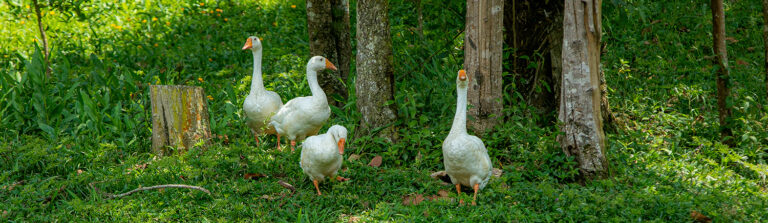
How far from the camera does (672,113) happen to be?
6660 mm

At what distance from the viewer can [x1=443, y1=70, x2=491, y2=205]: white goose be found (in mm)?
4668

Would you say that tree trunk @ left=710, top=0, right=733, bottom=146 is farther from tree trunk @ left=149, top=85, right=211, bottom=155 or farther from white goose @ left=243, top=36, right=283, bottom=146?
tree trunk @ left=149, top=85, right=211, bottom=155

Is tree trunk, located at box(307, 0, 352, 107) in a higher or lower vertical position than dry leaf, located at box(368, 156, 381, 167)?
higher

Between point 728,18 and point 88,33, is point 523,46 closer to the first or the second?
point 728,18

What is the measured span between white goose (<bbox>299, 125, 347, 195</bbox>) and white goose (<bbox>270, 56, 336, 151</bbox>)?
3.36 feet

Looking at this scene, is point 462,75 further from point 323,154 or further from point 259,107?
point 259,107

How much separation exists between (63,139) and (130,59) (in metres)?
3.06

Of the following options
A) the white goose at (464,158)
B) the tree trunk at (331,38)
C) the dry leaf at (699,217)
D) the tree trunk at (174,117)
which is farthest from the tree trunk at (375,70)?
the dry leaf at (699,217)

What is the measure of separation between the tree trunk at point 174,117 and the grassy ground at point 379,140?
0.72 feet

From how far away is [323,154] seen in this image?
484 cm

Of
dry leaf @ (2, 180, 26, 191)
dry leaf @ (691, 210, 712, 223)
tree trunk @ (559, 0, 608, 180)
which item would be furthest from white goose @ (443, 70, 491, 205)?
dry leaf @ (2, 180, 26, 191)

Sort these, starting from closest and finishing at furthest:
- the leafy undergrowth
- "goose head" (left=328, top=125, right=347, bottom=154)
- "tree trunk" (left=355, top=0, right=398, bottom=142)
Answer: the leafy undergrowth < "goose head" (left=328, top=125, right=347, bottom=154) < "tree trunk" (left=355, top=0, right=398, bottom=142)

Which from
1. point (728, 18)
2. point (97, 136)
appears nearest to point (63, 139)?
point (97, 136)

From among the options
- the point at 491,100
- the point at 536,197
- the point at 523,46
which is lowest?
the point at 536,197
